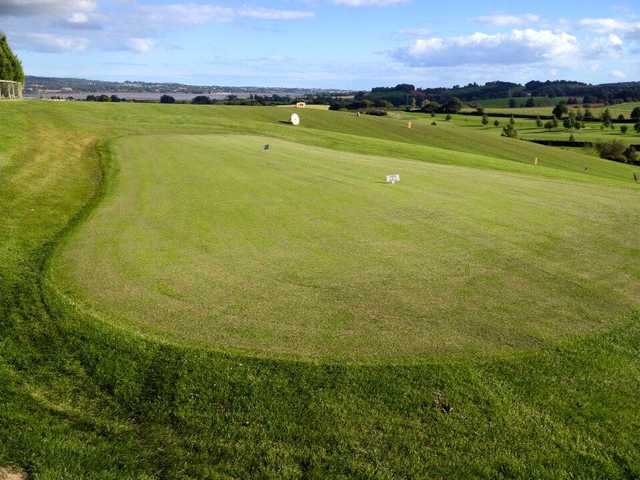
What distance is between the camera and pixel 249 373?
9.02 meters

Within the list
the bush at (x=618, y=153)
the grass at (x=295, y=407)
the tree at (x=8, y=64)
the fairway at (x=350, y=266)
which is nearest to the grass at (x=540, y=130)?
the bush at (x=618, y=153)

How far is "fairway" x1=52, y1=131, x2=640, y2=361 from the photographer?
1045 cm

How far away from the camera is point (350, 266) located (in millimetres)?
13867

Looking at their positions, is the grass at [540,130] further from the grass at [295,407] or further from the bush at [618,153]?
the grass at [295,407]

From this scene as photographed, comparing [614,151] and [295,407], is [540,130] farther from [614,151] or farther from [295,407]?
[295,407]

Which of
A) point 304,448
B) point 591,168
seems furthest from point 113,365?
point 591,168

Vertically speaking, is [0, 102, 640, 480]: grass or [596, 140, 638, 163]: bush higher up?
[0, 102, 640, 480]: grass

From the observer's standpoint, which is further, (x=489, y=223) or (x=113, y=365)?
A: (x=489, y=223)

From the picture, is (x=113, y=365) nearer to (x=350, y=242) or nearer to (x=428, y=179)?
(x=350, y=242)

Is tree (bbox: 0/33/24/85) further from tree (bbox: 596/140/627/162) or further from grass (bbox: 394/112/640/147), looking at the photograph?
tree (bbox: 596/140/627/162)

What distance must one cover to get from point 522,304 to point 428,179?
17.5 meters

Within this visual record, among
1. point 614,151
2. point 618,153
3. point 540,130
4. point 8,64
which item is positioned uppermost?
point 8,64

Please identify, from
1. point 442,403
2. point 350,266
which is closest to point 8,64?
point 350,266

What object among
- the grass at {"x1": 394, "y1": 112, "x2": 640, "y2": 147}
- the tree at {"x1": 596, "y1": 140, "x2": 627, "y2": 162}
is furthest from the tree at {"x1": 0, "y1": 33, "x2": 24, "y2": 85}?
the tree at {"x1": 596, "y1": 140, "x2": 627, "y2": 162}
